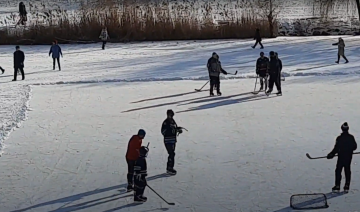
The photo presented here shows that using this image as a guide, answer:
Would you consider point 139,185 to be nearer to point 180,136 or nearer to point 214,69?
point 180,136

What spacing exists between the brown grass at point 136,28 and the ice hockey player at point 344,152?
20654 mm

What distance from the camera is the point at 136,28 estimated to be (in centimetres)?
2992

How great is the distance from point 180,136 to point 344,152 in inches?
168

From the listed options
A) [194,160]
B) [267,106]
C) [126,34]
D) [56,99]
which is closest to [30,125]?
[56,99]

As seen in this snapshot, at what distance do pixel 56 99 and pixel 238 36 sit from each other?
14576 millimetres

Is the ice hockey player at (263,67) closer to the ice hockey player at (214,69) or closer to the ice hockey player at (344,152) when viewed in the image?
the ice hockey player at (214,69)

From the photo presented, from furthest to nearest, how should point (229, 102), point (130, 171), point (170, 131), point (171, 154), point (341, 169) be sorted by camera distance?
point (229, 102) < point (171, 154) < point (170, 131) < point (130, 171) < point (341, 169)

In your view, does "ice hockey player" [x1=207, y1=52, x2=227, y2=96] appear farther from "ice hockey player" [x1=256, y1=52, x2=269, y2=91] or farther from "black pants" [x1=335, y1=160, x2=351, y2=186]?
"black pants" [x1=335, y1=160, x2=351, y2=186]

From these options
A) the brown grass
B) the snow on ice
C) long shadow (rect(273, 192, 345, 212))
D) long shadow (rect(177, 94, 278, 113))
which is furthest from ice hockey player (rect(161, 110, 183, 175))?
the brown grass

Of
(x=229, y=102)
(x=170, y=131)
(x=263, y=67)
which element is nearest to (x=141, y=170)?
(x=170, y=131)

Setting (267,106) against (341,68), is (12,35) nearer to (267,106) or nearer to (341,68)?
(341,68)

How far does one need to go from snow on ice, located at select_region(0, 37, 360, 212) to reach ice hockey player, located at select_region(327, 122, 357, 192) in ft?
0.75

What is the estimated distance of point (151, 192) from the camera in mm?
9234

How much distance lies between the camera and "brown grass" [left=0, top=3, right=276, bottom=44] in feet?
96.3
